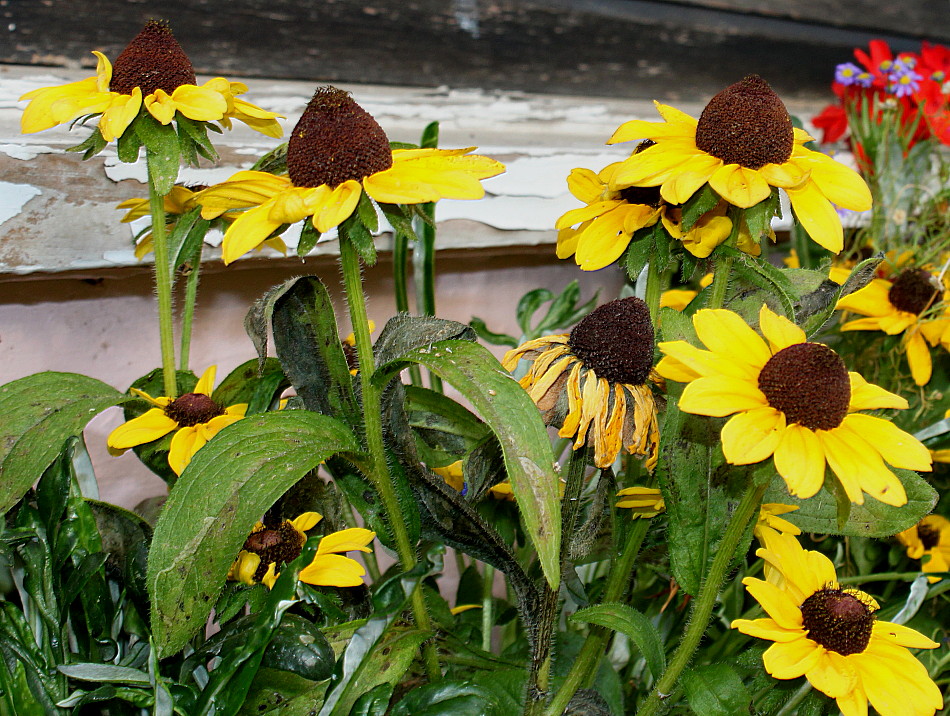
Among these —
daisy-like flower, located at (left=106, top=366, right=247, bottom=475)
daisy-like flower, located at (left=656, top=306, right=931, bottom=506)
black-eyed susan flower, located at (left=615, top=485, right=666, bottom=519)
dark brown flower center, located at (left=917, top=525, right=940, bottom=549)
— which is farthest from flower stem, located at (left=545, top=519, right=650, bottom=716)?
dark brown flower center, located at (left=917, top=525, right=940, bottom=549)

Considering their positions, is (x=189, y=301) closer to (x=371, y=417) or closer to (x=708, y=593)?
(x=371, y=417)

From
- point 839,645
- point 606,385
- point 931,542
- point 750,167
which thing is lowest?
point 931,542

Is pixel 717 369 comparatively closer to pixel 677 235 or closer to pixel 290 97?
pixel 677 235

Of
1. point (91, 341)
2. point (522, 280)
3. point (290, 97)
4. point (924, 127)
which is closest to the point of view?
point (91, 341)

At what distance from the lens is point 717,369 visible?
0.36 metres

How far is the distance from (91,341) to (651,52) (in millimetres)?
787

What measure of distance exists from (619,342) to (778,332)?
0.07 meters

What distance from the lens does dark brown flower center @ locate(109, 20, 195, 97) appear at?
0.45m

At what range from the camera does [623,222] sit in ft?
1.50

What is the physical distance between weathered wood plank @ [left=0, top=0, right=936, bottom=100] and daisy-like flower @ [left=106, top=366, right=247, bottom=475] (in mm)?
395

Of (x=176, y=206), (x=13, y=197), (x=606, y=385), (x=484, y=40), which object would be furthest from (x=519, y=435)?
(x=484, y=40)

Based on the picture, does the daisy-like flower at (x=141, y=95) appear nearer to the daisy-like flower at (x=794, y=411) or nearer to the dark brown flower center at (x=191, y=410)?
the dark brown flower center at (x=191, y=410)

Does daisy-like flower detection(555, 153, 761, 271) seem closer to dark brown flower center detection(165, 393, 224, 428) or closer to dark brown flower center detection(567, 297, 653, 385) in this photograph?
dark brown flower center detection(567, 297, 653, 385)

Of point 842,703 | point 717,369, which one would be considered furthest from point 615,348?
point 842,703
